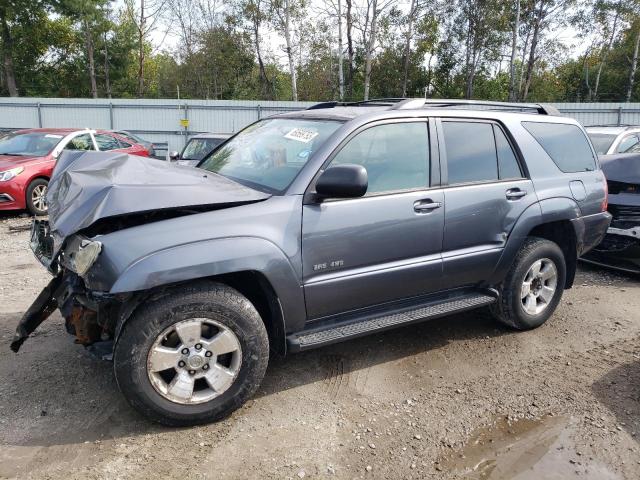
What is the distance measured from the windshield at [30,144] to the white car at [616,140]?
9.45 meters

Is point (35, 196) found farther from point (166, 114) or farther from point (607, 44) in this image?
point (607, 44)

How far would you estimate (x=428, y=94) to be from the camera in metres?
33.5

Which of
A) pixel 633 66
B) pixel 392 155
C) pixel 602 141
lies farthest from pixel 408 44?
pixel 392 155

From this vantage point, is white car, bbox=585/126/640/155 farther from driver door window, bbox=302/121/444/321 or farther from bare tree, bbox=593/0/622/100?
bare tree, bbox=593/0/622/100

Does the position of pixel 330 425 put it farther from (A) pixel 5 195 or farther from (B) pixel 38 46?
(B) pixel 38 46

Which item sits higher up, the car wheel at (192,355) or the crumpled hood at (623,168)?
the crumpled hood at (623,168)

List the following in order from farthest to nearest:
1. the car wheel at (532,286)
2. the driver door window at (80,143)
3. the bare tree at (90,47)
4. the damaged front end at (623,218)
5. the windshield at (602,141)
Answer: the bare tree at (90,47)
the driver door window at (80,143)
the windshield at (602,141)
the damaged front end at (623,218)
the car wheel at (532,286)

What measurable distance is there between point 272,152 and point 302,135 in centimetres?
25

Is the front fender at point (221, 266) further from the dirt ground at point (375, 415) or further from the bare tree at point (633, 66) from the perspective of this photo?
the bare tree at point (633, 66)

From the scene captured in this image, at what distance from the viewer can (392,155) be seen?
3658mm

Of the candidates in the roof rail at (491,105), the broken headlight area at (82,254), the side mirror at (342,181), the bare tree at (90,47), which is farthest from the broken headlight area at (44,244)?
the bare tree at (90,47)

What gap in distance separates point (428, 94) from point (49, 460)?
33.7 meters

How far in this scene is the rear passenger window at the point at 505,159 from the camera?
4.18m

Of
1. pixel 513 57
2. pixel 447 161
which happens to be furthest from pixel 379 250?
pixel 513 57
